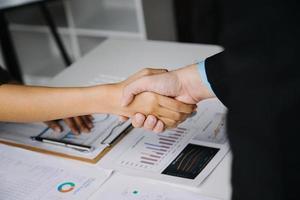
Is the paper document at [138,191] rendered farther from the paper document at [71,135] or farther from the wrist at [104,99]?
the wrist at [104,99]

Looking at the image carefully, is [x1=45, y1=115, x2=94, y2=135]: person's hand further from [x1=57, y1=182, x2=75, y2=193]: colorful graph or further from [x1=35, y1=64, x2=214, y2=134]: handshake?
[x1=57, y1=182, x2=75, y2=193]: colorful graph

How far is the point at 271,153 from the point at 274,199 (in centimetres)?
8

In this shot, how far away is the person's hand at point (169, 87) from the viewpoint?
1.34m

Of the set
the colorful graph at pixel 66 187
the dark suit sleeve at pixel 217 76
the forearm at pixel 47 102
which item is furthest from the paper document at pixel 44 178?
the dark suit sleeve at pixel 217 76

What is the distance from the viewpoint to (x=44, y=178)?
50.3 inches

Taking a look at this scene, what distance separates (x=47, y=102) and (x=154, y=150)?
0.32m

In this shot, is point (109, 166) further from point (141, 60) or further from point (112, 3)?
point (112, 3)

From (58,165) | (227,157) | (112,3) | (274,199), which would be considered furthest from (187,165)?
(112,3)

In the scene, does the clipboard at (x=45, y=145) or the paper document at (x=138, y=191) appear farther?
the clipboard at (x=45, y=145)

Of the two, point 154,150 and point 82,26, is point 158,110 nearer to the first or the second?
point 154,150

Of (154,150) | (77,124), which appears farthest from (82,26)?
(154,150)

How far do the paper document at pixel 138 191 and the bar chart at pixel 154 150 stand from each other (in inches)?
2.2

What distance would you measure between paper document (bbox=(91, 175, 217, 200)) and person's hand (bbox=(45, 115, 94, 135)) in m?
0.25

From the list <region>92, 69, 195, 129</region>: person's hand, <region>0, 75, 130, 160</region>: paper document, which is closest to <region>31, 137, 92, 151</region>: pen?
<region>0, 75, 130, 160</region>: paper document
